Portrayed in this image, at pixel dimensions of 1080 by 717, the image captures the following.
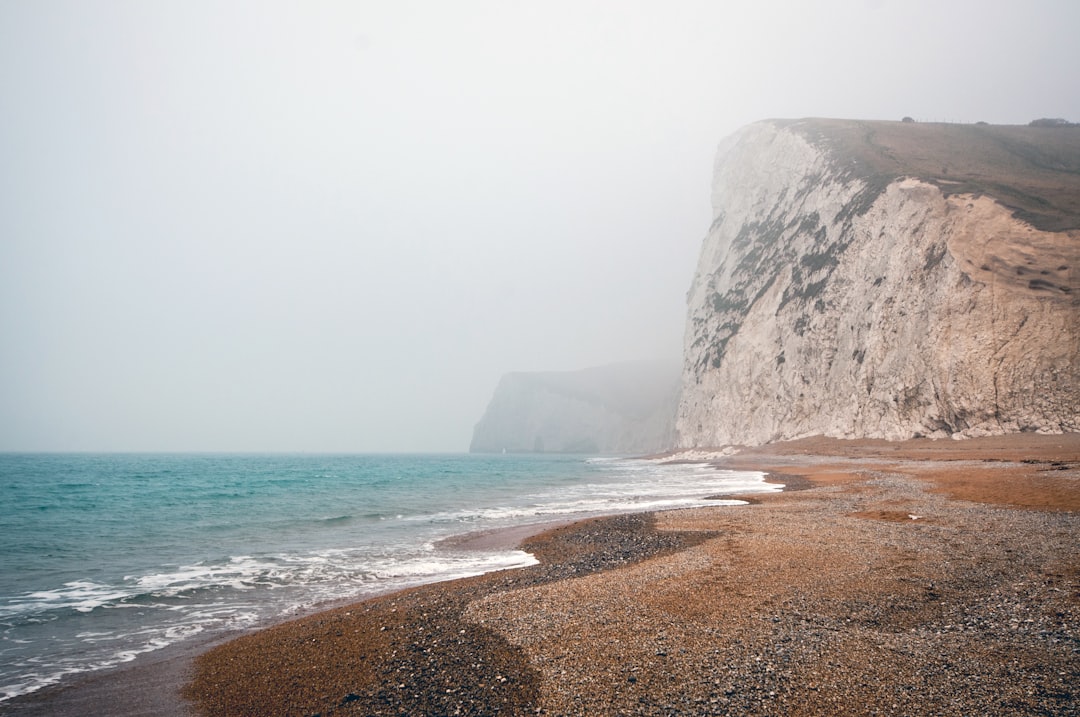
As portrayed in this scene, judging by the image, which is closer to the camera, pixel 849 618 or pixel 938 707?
pixel 938 707

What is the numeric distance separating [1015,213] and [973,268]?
6.91 metres

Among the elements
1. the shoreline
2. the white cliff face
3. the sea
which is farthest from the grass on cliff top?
the shoreline

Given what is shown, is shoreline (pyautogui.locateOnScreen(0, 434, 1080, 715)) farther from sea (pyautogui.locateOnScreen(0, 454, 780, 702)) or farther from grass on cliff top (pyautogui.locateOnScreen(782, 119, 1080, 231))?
grass on cliff top (pyautogui.locateOnScreen(782, 119, 1080, 231))

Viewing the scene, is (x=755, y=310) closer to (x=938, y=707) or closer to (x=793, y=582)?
(x=793, y=582)

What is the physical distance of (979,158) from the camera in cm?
6875

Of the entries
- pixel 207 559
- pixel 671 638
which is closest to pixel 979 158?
pixel 671 638

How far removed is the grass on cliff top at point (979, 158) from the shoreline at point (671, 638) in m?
48.1

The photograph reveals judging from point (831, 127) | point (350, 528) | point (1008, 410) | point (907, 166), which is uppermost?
point (831, 127)

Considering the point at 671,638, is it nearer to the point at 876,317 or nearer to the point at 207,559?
the point at 207,559

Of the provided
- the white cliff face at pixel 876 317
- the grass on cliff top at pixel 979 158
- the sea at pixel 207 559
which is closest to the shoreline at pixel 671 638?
the sea at pixel 207 559

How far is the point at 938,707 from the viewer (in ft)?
20.1

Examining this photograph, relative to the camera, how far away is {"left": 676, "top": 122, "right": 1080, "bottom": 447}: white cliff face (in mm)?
43094

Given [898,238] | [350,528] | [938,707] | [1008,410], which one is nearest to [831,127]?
[898,238]

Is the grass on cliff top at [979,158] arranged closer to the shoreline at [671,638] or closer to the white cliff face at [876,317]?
the white cliff face at [876,317]
